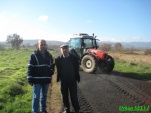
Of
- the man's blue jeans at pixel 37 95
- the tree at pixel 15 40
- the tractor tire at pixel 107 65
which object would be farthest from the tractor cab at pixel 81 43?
the tree at pixel 15 40

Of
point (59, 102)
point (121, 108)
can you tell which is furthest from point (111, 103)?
point (59, 102)

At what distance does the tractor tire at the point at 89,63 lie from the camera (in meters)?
13.3

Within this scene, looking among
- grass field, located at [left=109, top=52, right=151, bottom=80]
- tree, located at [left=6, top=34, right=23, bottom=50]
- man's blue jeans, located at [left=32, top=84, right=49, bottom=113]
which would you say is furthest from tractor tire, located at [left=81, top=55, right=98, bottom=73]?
tree, located at [left=6, top=34, right=23, bottom=50]

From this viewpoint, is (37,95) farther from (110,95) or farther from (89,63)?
(89,63)

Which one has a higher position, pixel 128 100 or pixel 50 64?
pixel 50 64

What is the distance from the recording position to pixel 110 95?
8203 mm

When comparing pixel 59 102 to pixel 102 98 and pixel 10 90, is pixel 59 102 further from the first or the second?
pixel 10 90

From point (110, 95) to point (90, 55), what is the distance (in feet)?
18.4

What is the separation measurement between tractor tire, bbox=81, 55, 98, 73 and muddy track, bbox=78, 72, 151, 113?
2359 millimetres

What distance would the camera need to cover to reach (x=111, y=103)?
7160mm

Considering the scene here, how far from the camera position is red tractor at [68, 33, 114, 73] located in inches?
527

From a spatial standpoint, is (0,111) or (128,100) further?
(128,100)

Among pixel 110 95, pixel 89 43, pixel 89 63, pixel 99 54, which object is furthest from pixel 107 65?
pixel 110 95

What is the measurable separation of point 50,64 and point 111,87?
426cm
